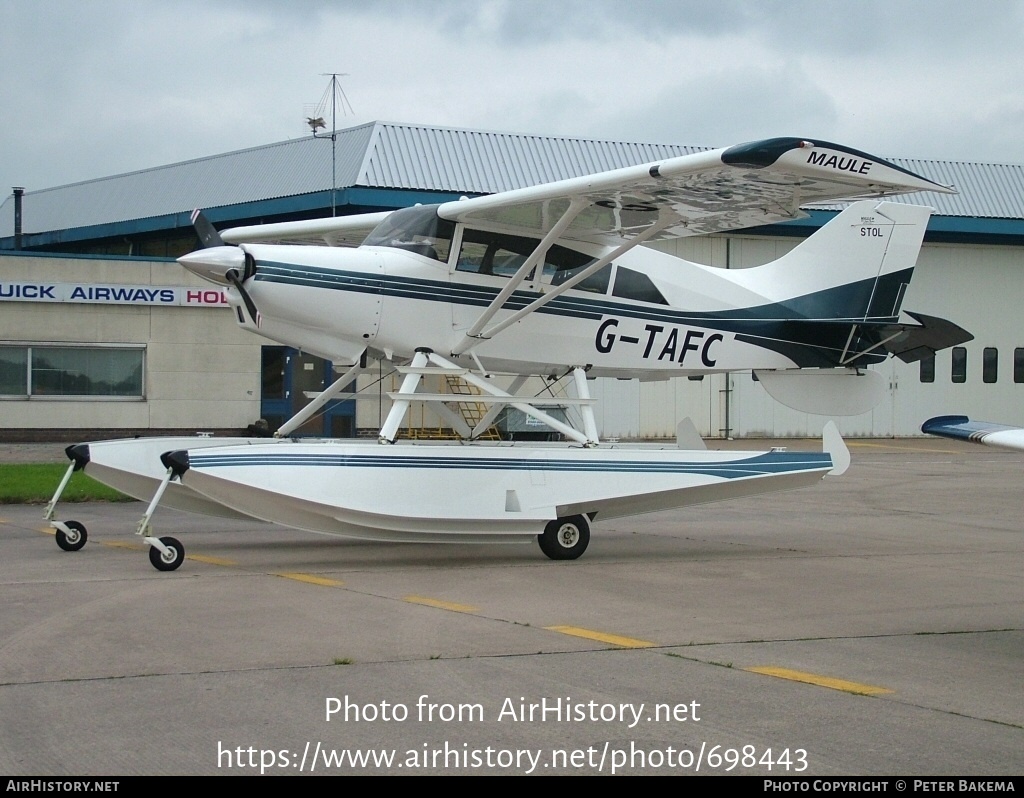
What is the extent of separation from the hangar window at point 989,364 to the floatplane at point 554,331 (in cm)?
2364

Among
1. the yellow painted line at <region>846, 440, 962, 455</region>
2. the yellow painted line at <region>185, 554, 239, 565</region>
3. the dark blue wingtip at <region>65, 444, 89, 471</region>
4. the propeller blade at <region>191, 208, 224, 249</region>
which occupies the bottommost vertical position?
the yellow painted line at <region>846, 440, 962, 455</region>

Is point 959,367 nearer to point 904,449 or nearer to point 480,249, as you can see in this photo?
point 904,449

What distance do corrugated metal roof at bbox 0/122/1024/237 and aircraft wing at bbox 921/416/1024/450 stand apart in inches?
928

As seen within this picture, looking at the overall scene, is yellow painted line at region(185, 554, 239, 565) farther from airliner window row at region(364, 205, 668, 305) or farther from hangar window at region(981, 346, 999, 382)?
hangar window at region(981, 346, 999, 382)

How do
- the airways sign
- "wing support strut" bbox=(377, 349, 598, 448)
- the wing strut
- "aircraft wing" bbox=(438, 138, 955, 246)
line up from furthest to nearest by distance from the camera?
the airways sign < the wing strut < "wing support strut" bbox=(377, 349, 598, 448) < "aircraft wing" bbox=(438, 138, 955, 246)

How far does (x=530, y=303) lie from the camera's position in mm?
11648

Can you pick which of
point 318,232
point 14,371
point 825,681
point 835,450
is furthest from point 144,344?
point 825,681

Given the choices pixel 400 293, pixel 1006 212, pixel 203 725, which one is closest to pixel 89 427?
pixel 400 293

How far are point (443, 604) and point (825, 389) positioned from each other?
22.7 ft

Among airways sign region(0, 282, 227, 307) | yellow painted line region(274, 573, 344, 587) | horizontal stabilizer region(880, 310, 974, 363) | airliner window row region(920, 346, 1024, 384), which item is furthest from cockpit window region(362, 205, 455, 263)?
airliner window row region(920, 346, 1024, 384)

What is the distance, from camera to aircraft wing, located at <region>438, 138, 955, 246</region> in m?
9.33

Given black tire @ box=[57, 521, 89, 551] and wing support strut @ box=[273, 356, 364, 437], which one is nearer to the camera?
black tire @ box=[57, 521, 89, 551]
